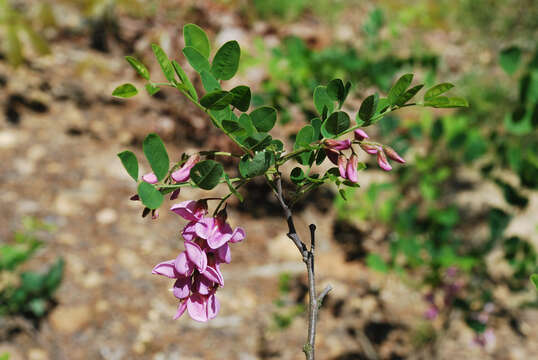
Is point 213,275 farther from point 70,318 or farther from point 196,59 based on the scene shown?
point 70,318

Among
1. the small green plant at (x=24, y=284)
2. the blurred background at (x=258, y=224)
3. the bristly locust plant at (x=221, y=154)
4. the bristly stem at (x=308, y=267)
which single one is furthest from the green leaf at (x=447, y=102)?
the small green plant at (x=24, y=284)

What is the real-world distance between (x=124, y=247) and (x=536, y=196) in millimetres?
1914

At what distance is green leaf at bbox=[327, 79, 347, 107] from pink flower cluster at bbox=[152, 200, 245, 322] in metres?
0.21

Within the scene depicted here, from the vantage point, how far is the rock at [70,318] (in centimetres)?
157

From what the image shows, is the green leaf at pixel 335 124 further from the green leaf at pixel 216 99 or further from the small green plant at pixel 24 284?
the small green plant at pixel 24 284

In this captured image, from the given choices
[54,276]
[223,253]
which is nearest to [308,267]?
[223,253]

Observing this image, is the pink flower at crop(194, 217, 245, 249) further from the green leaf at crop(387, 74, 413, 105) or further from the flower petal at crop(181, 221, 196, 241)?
the green leaf at crop(387, 74, 413, 105)

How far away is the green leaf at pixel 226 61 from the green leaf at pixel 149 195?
19 centimetres

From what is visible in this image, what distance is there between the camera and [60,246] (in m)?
1.83

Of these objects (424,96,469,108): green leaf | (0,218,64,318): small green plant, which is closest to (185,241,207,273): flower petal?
(424,96,469,108): green leaf

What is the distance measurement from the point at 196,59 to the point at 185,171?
0.51 feet

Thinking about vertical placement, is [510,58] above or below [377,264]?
above

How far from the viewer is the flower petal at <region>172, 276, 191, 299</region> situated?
528 millimetres

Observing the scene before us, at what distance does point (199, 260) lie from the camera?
0.50 metres
